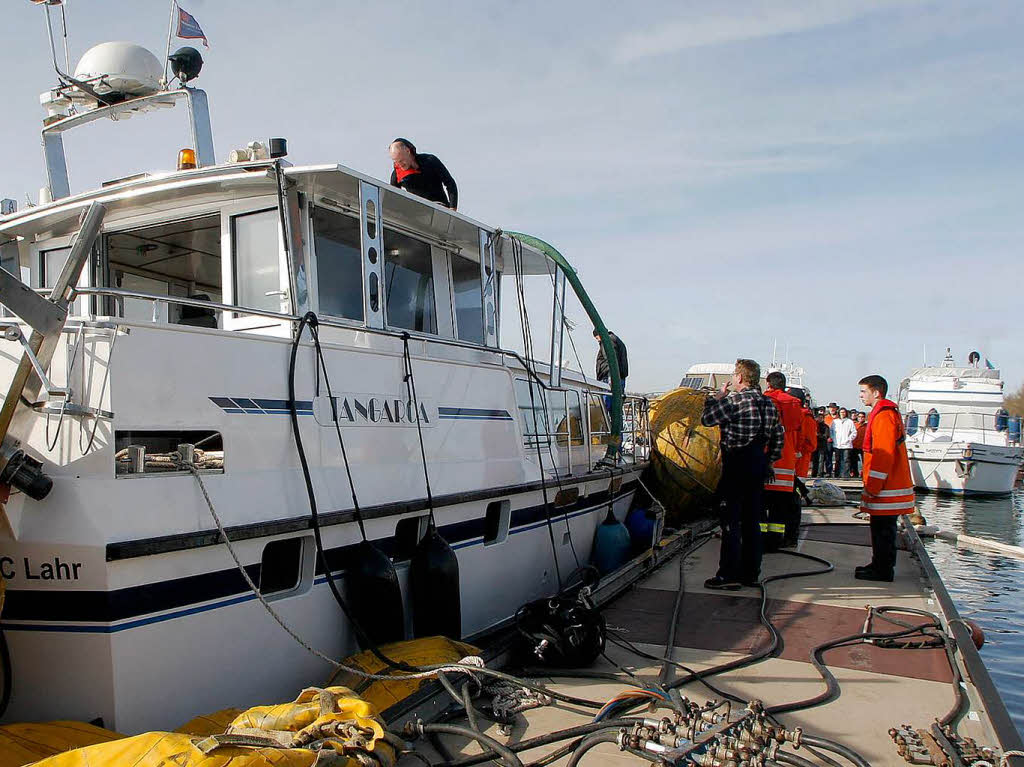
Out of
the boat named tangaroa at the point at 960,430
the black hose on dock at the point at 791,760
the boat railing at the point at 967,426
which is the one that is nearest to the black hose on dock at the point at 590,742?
the black hose on dock at the point at 791,760

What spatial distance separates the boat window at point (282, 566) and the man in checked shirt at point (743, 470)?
347 centimetres

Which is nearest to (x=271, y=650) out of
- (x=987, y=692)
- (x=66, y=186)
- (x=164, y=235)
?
(x=164, y=235)

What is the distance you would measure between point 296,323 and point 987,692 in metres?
3.89

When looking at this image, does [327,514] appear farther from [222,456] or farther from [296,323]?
[296,323]

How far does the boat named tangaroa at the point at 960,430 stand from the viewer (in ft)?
63.2

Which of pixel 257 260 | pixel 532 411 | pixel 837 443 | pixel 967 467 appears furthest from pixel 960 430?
pixel 257 260

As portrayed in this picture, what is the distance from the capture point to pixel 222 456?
362 centimetres

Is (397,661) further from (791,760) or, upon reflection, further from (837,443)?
(837,443)

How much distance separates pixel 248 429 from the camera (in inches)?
146

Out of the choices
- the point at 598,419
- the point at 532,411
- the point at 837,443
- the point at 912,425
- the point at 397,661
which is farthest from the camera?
the point at 912,425

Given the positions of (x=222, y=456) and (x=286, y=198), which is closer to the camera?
(x=222, y=456)

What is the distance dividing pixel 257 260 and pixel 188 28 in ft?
8.12

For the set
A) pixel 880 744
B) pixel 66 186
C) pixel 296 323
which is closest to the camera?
pixel 880 744

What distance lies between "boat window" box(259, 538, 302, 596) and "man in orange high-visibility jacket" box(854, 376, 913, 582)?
4.46 meters
